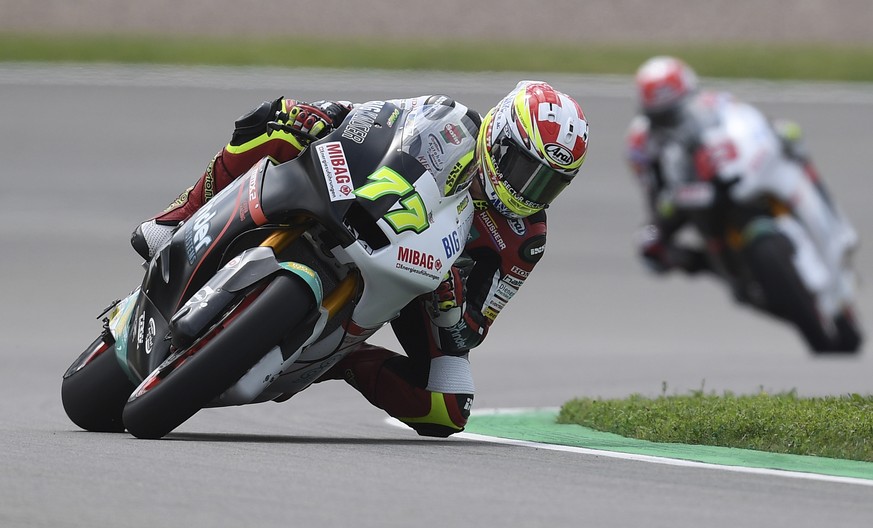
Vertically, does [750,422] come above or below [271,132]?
below

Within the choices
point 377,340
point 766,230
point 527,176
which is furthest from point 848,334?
point 527,176

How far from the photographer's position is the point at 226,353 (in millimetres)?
5621

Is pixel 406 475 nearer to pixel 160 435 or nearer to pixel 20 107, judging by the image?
pixel 160 435

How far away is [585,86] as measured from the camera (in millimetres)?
18828

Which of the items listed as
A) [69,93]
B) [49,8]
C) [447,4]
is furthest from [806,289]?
[49,8]

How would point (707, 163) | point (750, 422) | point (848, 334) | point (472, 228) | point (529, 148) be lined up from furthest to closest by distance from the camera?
point (707, 163)
point (848, 334)
point (750, 422)
point (472, 228)
point (529, 148)

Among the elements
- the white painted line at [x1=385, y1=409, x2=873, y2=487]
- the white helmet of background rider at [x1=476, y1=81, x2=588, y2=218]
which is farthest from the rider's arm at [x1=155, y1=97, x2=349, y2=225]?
the white painted line at [x1=385, y1=409, x2=873, y2=487]

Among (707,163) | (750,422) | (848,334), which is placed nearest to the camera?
(750,422)

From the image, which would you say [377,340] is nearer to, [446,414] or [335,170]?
[446,414]

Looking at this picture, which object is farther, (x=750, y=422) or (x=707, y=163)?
(x=707, y=163)

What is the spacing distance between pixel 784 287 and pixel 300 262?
8960 mm

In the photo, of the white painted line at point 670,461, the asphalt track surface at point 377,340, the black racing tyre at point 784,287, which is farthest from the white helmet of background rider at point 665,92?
the white painted line at point 670,461

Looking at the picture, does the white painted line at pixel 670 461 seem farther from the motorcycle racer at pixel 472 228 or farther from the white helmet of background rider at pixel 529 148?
the white helmet of background rider at pixel 529 148

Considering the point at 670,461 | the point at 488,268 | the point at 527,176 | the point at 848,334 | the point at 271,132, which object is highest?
the point at 848,334
